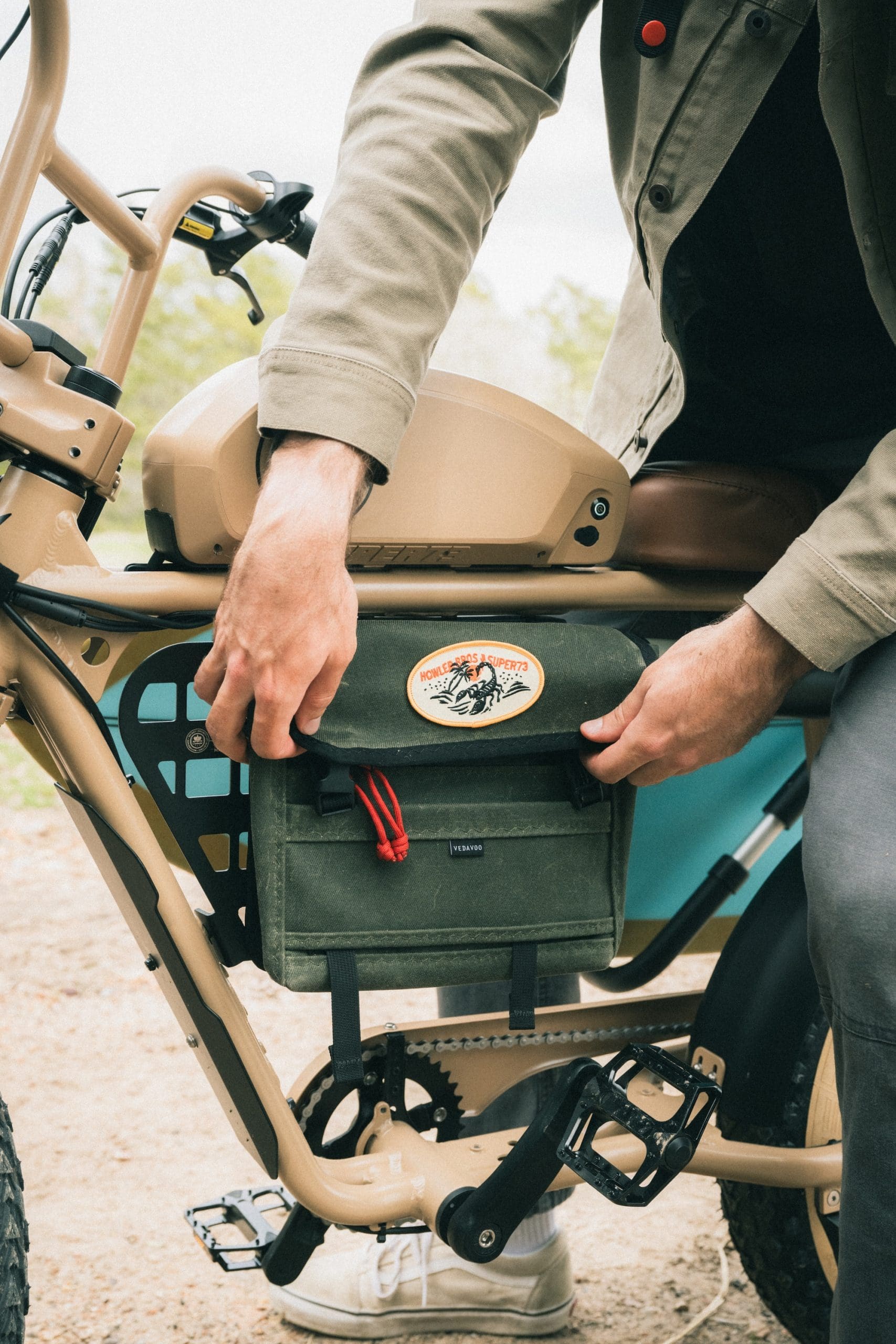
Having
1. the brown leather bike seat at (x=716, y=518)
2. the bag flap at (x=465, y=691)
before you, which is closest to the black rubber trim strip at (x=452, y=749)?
the bag flap at (x=465, y=691)

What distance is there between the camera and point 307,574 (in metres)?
0.86

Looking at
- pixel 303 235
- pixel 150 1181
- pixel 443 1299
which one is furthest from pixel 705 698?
pixel 150 1181

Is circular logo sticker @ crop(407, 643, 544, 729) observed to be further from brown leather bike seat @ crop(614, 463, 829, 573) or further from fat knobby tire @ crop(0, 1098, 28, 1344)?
fat knobby tire @ crop(0, 1098, 28, 1344)

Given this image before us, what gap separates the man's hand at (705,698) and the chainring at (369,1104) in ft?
1.38

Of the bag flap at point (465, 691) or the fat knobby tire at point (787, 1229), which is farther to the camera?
the fat knobby tire at point (787, 1229)

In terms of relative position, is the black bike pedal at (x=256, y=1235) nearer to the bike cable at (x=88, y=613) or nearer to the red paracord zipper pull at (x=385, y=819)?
the red paracord zipper pull at (x=385, y=819)

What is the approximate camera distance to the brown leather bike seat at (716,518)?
118cm

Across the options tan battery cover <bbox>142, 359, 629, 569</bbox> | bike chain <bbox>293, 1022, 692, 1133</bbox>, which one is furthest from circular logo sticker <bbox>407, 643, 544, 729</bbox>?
bike chain <bbox>293, 1022, 692, 1133</bbox>

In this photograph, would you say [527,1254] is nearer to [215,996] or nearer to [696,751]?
[215,996]

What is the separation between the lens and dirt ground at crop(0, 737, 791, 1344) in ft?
5.00

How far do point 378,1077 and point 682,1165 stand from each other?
320 millimetres

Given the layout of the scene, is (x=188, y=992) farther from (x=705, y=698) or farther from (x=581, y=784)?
(x=705, y=698)

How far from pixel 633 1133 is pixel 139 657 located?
0.70 meters

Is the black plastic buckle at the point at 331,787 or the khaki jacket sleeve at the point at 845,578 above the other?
the khaki jacket sleeve at the point at 845,578
